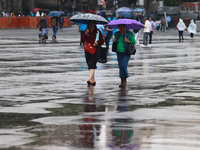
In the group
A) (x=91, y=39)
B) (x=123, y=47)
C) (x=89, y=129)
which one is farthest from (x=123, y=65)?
(x=89, y=129)

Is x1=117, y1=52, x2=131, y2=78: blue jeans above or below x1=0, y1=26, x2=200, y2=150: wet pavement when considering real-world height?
above

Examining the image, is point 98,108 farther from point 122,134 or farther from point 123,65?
point 123,65

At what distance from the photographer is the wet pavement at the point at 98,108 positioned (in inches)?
286

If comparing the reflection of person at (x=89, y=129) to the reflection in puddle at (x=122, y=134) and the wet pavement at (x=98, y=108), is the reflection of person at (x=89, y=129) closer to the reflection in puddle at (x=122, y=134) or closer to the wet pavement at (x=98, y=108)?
the wet pavement at (x=98, y=108)

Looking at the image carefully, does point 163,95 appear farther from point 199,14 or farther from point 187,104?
point 199,14

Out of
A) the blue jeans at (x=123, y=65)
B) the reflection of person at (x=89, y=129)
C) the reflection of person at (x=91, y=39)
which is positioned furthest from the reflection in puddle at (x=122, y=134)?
the reflection of person at (x=91, y=39)

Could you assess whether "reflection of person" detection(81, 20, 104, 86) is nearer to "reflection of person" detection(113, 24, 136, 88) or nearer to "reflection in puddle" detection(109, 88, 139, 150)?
"reflection of person" detection(113, 24, 136, 88)

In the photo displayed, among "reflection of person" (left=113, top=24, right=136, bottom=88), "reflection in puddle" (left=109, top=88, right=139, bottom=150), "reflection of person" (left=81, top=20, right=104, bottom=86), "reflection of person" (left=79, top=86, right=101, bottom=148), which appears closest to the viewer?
"reflection in puddle" (left=109, top=88, right=139, bottom=150)

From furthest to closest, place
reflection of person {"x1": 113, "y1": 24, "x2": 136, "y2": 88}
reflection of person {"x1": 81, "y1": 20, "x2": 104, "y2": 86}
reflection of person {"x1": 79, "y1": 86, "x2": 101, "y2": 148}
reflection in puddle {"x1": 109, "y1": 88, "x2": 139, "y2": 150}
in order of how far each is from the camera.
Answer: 1. reflection of person {"x1": 81, "y1": 20, "x2": 104, "y2": 86}
2. reflection of person {"x1": 113, "y1": 24, "x2": 136, "y2": 88}
3. reflection of person {"x1": 79, "y1": 86, "x2": 101, "y2": 148}
4. reflection in puddle {"x1": 109, "y1": 88, "x2": 139, "y2": 150}

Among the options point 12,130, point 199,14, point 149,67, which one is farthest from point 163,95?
point 199,14

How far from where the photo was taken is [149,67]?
60.7 feet

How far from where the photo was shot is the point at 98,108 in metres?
10.2

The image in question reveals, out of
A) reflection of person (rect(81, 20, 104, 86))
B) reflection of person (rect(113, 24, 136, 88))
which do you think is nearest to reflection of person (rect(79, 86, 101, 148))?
reflection of person (rect(113, 24, 136, 88))

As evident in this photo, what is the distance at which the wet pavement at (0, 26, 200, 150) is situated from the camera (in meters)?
7.27
